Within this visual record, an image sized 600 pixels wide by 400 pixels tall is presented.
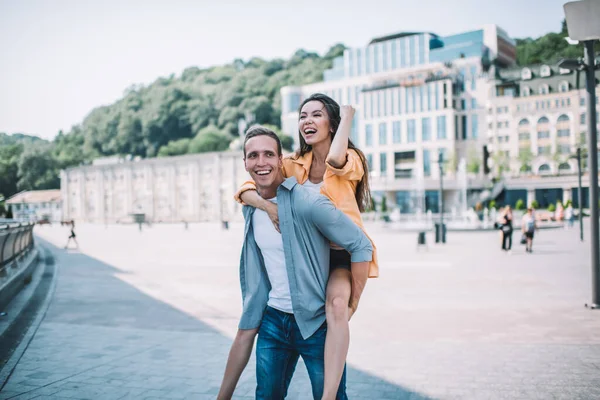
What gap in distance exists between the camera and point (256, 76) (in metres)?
125

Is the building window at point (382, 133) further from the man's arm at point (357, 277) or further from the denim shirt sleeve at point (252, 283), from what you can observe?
the man's arm at point (357, 277)

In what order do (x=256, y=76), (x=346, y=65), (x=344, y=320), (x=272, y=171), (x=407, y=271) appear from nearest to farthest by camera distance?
1. (x=344, y=320)
2. (x=272, y=171)
3. (x=407, y=271)
4. (x=346, y=65)
5. (x=256, y=76)

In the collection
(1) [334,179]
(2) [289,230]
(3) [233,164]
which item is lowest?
(2) [289,230]

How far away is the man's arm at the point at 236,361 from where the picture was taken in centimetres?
323

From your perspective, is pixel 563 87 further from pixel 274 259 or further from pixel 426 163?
pixel 274 259

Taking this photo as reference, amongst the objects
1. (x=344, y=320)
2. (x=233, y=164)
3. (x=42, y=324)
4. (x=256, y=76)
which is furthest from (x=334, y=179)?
(x=256, y=76)

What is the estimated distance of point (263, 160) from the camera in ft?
10.6

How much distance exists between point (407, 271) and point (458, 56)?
3113 inches

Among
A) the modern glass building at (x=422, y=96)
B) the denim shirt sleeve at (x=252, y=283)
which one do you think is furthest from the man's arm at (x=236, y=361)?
the modern glass building at (x=422, y=96)

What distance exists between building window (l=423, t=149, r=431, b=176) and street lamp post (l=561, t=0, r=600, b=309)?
247ft

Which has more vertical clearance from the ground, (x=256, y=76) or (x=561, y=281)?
(x=256, y=76)

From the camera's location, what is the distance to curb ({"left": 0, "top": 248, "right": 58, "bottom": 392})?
6.06m

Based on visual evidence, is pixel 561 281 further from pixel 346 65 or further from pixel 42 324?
pixel 346 65

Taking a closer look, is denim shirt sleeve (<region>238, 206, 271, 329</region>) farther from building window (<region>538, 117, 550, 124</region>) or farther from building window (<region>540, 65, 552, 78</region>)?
building window (<region>540, 65, 552, 78</region>)
